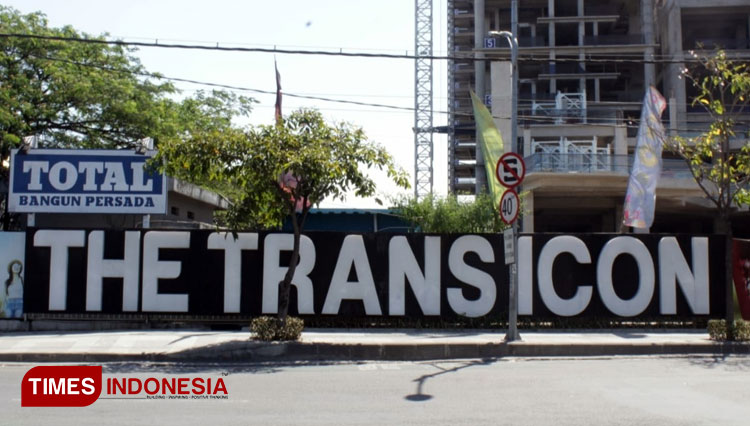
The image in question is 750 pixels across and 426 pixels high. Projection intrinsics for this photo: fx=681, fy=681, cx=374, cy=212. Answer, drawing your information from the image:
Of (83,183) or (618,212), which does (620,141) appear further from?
(83,183)

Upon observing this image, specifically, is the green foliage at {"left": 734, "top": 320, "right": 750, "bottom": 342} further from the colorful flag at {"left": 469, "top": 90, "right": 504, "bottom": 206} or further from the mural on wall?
the mural on wall

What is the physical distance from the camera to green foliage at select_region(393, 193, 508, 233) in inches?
824

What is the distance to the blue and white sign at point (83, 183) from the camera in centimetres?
1544

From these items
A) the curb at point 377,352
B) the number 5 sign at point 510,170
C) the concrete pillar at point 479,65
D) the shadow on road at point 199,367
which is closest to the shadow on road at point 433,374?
the curb at point 377,352

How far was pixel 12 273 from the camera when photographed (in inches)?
579

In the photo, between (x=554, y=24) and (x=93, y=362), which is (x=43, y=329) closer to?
(x=93, y=362)

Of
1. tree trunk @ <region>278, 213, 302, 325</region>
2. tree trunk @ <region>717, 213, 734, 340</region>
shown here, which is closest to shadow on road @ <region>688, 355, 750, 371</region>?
tree trunk @ <region>717, 213, 734, 340</region>

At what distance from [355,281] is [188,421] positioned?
26.0 feet

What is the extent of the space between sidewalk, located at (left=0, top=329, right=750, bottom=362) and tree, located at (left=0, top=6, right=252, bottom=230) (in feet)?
29.1

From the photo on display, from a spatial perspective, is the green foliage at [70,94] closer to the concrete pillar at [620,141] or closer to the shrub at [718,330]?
the shrub at [718,330]

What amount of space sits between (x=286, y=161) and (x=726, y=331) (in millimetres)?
8759

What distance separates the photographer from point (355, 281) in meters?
14.9

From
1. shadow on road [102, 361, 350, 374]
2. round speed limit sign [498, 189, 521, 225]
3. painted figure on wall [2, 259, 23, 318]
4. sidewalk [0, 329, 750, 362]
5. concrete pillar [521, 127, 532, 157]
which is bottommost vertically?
shadow on road [102, 361, 350, 374]

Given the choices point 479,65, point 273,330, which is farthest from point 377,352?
point 479,65
